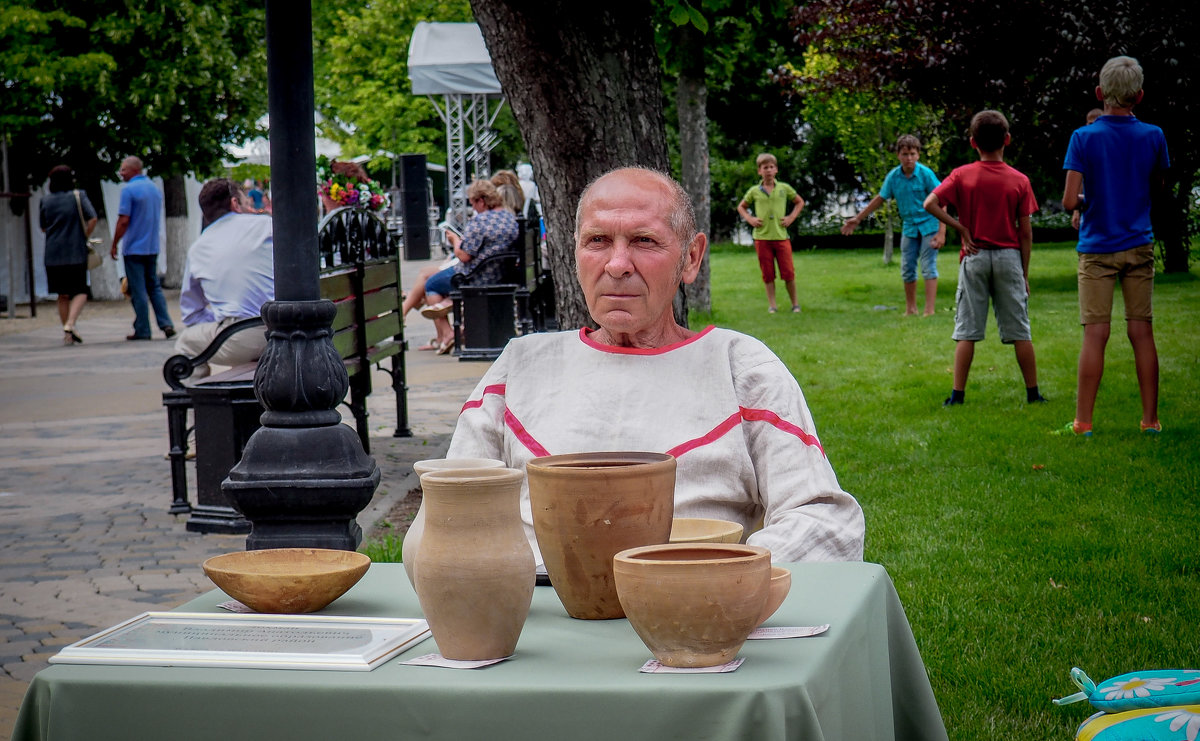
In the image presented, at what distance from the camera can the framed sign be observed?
69.1 inches

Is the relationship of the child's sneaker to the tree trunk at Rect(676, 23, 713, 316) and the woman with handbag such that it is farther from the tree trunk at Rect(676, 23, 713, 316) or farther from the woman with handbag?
the woman with handbag

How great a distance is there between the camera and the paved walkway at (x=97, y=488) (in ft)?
17.4

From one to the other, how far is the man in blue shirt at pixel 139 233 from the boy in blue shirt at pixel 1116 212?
460 inches

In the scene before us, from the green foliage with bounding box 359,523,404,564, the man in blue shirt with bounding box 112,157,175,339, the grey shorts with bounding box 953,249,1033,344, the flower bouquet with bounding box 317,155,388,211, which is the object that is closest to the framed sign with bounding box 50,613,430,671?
the green foliage with bounding box 359,523,404,564

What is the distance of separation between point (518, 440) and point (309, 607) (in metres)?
0.81

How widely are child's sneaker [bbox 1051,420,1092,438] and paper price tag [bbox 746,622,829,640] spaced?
6472mm

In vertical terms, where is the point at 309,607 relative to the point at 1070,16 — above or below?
below

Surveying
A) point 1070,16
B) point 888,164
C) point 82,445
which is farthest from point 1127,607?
point 888,164

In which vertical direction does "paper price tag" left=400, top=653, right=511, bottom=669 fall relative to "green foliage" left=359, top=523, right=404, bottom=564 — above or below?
above

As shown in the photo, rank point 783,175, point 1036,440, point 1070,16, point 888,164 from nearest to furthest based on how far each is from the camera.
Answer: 1. point 1036,440
2. point 1070,16
3. point 888,164
4. point 783,175

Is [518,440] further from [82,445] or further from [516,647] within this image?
[82,445]

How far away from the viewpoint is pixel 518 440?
2.82 metres

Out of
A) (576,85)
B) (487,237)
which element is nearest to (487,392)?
(576,85)

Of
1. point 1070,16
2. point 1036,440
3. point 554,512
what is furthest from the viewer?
point 1070,16
